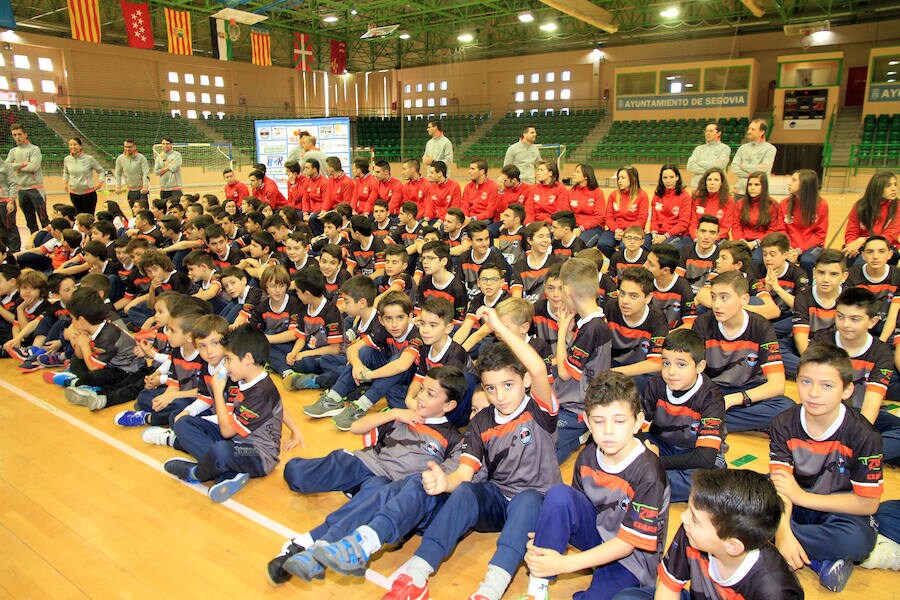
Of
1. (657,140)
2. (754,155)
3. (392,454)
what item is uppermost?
(657,140)

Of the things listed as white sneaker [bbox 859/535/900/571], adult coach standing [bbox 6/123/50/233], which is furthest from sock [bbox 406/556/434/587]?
adult coach standing [bbox 6/123/50/233]

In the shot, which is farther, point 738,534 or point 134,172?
point 134,172

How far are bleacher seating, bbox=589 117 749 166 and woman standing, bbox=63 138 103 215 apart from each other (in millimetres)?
12450

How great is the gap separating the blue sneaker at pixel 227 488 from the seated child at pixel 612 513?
5.42ft

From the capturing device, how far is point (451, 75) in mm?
25094

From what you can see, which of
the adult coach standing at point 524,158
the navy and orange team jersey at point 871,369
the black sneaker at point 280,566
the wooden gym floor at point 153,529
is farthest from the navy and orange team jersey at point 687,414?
the adult coach standing at point 524,158

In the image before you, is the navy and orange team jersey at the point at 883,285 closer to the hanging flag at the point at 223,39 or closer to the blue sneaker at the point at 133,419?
the blue sneaker at the point at 133,419

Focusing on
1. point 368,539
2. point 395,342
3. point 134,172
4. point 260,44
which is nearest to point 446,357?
point 395,342

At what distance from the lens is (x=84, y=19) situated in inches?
557

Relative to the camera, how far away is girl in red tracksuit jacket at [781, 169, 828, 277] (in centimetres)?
535

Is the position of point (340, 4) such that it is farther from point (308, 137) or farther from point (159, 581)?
point (159, 581)

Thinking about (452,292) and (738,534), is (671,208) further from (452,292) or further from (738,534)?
(738,534)

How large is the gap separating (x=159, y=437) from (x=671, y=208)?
5.38 m

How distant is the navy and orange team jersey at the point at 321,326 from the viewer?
4410 millimetres
